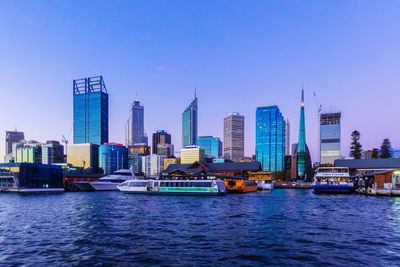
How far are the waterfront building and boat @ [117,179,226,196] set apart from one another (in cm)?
4393

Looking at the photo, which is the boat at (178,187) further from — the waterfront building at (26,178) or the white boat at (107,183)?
the waterfront building at (26,178)

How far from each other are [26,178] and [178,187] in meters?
64.4

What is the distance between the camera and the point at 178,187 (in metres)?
Answer: 91.6

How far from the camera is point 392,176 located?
87062 millimetres

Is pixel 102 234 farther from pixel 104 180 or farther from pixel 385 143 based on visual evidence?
pixel 385 143

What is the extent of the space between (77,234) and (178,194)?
201 feet

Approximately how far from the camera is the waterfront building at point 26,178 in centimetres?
11925

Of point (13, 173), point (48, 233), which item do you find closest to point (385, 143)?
point (13, 173)

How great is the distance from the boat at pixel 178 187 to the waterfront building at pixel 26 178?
144ft

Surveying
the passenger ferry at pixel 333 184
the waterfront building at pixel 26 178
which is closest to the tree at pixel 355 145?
the passenger ferry at pixel 333 184

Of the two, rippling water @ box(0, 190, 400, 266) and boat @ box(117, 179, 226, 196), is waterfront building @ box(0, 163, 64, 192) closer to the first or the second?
boat @ box(117, 179, 226, 196)

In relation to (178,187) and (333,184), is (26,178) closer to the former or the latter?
(178,187)

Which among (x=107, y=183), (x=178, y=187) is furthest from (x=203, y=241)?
(x=107, y=183)

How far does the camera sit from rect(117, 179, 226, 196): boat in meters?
87.8
